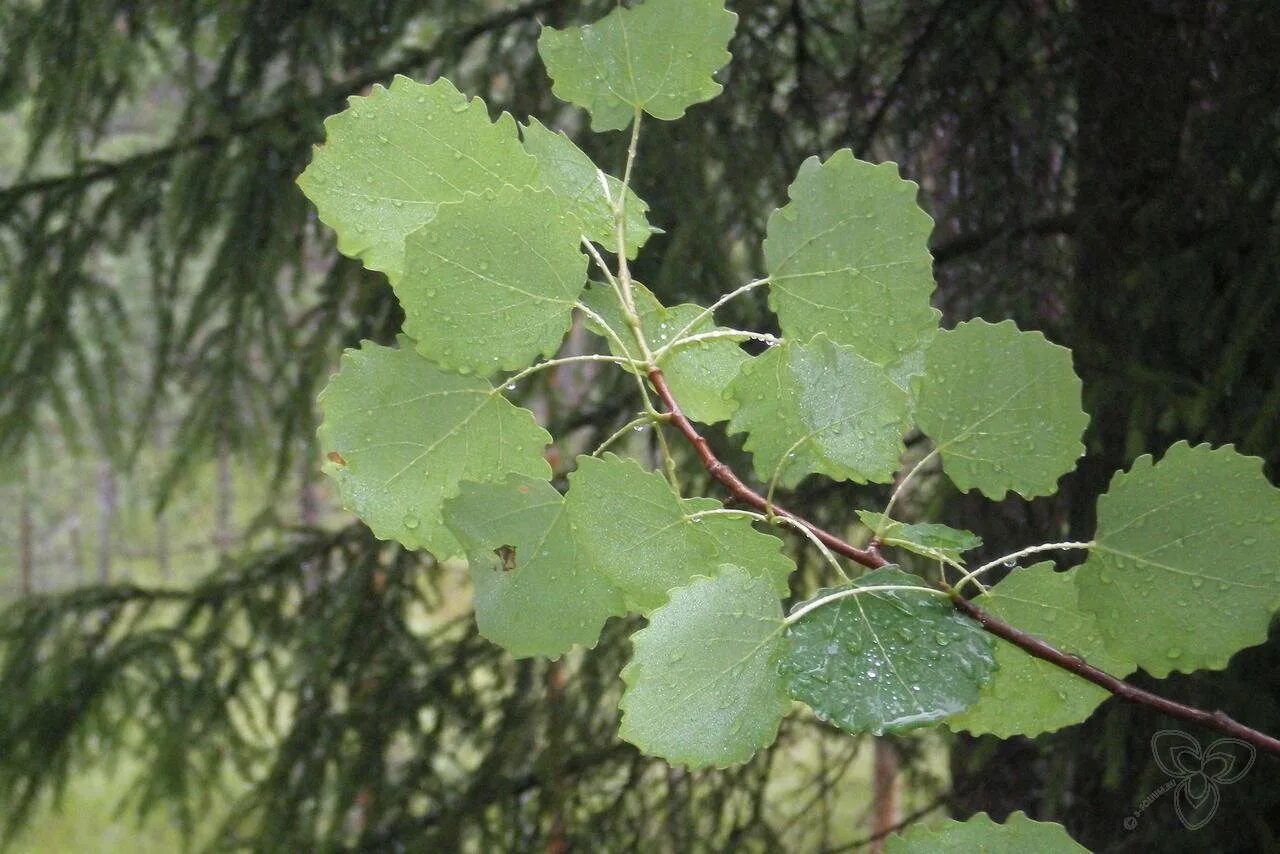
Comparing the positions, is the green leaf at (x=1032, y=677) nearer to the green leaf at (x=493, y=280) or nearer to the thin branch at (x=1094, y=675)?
the thin branch at (x=1094, y=675)

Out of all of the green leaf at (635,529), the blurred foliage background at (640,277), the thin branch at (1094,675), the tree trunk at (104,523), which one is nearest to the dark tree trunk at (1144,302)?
the blurred foliage background at (640,277)

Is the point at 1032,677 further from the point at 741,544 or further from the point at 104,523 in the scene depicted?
the point at 104,523

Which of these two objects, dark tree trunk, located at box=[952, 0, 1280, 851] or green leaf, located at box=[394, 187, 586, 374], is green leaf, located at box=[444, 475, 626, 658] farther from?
dark tree trunk, located at box=[952, 0, 1280, 851]

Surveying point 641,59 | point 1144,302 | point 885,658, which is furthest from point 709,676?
point 1144,302

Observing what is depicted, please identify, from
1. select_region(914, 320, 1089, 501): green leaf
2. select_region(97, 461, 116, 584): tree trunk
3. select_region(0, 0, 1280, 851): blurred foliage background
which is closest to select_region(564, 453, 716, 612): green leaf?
select_region(914, 320, 1089, 501): green leaf

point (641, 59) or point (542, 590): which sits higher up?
point (641, 59)

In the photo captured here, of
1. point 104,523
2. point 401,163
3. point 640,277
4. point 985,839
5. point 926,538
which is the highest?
point 401,163
